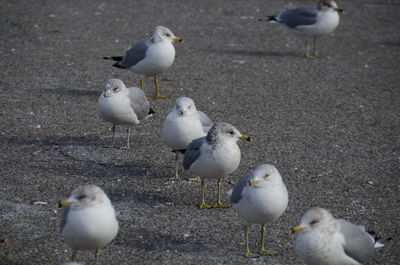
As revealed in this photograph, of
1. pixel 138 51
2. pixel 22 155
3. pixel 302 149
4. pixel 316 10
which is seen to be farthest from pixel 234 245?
pixel 316 10

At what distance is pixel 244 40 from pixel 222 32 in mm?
571

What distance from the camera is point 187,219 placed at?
6289mm

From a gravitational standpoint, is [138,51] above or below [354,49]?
above

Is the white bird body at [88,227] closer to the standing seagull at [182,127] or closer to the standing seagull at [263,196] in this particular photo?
the standing seagull at [263,196]

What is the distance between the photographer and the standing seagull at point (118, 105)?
7715 mm

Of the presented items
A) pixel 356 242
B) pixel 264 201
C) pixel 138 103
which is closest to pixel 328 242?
pixel 356 242

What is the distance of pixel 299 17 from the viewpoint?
38.7 feet

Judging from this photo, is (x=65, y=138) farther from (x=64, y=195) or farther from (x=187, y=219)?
(x=187, y=219)

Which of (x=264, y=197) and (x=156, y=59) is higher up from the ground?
(x=264, y=197)

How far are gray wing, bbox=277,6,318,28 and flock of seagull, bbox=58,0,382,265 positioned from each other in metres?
3.06

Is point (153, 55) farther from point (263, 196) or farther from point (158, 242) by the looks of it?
point (263, 196)

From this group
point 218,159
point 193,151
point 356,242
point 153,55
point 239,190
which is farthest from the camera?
point 153,55

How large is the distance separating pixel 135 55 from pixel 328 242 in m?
5.32

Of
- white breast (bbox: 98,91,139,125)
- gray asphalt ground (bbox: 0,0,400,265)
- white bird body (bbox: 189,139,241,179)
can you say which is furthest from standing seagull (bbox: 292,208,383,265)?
white breast (bbox: 98,91,139,125)
